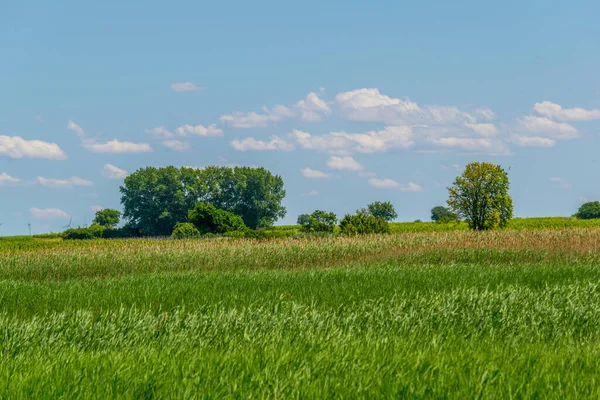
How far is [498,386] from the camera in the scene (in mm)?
5691

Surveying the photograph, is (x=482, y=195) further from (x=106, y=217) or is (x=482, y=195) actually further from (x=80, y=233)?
(x=106, y=217)

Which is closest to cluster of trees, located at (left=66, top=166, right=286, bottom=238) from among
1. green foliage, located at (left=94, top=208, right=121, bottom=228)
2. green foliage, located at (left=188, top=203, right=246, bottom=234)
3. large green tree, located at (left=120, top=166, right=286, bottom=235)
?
large green tree, located at (left=120, top=166, right=286, bottom=235)

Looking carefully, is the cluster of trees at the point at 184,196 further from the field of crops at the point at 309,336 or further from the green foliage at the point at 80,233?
the field of crops at the point at 309,336

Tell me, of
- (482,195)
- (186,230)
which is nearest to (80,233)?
(186,230)

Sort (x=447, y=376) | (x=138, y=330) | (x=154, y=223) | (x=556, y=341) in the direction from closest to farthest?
(x=447, y=376) → (x=556, y=341) → (x=138, y=330) → (x=154, y=223)

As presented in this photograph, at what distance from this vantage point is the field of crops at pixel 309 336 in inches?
225

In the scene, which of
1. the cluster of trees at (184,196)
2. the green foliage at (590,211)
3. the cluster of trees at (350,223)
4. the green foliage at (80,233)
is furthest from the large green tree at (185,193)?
the green foliage at (590,211)

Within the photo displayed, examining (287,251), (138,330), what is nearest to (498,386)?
(138,330)

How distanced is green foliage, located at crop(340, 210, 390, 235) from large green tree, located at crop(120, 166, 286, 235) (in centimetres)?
3493

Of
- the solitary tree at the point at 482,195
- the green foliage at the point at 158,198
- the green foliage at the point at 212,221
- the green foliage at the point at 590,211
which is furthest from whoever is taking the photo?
the green foliage at the point at 590,211

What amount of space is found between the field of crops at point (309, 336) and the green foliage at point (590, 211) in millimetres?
62949

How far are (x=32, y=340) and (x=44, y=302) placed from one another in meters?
5.69

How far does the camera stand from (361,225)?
1628 inches

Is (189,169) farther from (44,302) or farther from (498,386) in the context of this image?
(498,386)
